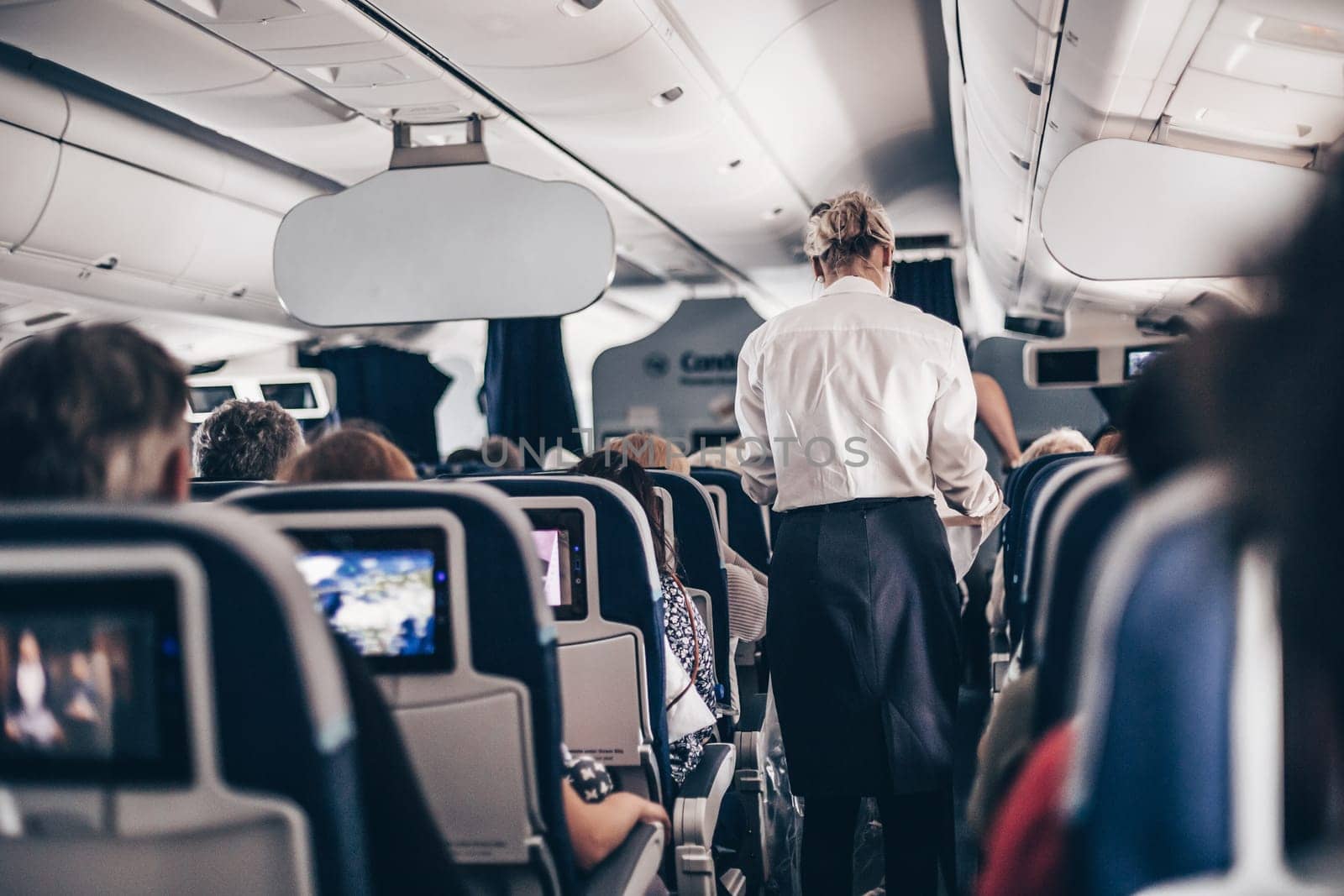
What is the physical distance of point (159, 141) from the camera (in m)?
Result: 5.11

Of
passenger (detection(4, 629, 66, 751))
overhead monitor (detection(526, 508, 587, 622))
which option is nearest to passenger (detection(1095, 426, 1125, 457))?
overhead monitor (detection(526, 508, 587, 622))

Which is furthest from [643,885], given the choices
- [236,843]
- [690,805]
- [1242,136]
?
[1242,136]

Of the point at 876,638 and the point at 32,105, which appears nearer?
the point at 876,638

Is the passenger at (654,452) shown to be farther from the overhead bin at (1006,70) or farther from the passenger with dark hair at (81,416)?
the passenger with dark hair at (81,416)

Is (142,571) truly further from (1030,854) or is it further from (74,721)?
(1030,854)

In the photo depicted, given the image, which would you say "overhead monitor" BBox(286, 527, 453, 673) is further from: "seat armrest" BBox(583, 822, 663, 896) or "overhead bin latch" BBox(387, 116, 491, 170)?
"overhead bin latch" BBox(387, 116, 491, 170)

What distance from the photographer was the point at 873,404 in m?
2.54

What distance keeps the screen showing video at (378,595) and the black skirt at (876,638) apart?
3.94 feet

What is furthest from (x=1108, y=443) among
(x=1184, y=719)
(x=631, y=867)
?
(x=1184, y=719)

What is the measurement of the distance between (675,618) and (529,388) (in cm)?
402

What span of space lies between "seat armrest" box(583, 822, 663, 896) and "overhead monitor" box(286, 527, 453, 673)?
0.54m

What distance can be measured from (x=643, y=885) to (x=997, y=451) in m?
5.91

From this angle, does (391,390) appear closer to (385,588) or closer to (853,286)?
(853,286)

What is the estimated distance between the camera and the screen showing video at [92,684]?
3.48 ft
